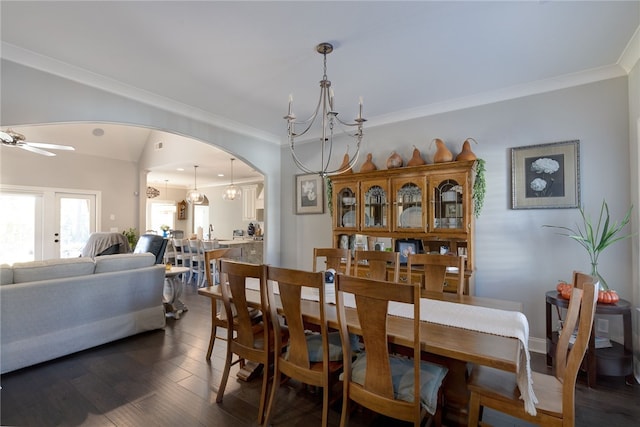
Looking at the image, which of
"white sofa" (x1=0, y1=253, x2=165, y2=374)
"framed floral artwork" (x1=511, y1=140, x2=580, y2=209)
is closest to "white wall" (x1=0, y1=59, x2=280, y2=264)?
"white sofa" (x1=0, y1=253, x2=165, y2=374)

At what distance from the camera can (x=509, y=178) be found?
3.18 m

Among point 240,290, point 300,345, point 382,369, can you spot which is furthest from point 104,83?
point 382,369

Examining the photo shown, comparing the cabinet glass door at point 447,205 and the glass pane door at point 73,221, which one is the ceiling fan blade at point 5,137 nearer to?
the glass pane door at point 73,221

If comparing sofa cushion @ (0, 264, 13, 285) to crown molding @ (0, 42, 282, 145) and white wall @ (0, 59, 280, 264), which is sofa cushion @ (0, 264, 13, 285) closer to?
white wall @ (0, 59, 280, 264)

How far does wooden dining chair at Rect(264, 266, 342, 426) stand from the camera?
170 centimetres

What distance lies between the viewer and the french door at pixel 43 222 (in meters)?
5.69

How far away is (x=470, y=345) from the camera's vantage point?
145 centimetres

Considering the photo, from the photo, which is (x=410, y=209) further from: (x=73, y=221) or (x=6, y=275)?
(x=73, y=221)

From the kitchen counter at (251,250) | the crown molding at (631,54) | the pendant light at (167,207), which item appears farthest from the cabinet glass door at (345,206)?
the pendant light at (167,207)

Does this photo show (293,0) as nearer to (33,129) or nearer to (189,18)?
(189,18)

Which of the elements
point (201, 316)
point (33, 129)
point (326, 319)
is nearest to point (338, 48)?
point (326, 319)

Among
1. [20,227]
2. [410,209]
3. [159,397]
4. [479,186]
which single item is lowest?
[159,397]

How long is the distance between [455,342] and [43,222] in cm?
767

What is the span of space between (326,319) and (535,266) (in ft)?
8.20
